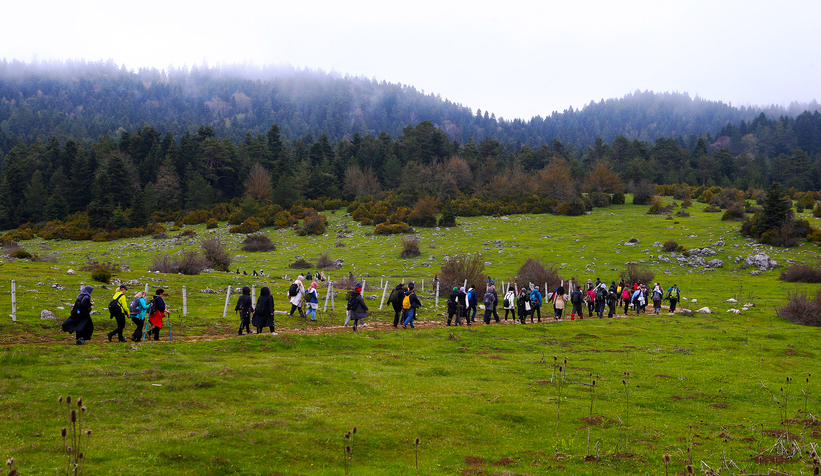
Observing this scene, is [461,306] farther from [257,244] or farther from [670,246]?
[257,244]

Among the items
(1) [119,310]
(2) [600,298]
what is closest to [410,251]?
(2) [600,298]

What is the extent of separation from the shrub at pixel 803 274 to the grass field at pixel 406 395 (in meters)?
21.0

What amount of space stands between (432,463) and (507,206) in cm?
7423

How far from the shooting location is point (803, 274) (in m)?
42.2

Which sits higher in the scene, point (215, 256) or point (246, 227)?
point (246, 227)

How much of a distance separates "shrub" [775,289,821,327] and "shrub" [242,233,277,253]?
4971 cm

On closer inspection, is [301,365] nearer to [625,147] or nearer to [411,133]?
[411,133]

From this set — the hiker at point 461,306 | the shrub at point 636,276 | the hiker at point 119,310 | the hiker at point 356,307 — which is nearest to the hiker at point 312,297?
the hiker at point 356,307

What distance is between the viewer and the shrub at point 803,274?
4159 cm

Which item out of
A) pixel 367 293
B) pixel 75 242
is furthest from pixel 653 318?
pixel 75 242

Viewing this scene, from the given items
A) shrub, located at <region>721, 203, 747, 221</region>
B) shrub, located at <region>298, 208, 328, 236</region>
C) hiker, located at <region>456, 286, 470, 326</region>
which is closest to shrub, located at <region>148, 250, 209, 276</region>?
hiker, located at <region>456, 286, 470, 326</region>

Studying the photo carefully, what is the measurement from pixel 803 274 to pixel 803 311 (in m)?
18.1

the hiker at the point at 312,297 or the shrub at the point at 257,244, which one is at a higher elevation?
the shrub at the point at 257,244

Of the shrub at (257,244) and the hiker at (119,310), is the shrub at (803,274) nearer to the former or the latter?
the hiker at (119,310)
